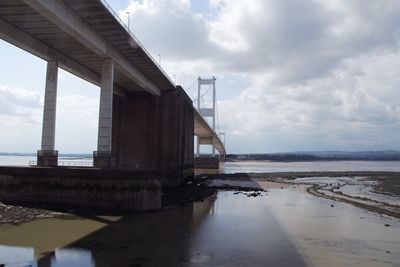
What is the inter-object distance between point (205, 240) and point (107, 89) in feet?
57.6

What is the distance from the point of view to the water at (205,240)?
1345 centimetres

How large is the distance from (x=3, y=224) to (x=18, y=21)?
452 inches

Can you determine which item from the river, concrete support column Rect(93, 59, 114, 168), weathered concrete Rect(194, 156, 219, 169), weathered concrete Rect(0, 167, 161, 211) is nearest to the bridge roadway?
concrete support column Rect(93, 59, 114, 168)

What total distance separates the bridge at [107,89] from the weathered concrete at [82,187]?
0.07 m

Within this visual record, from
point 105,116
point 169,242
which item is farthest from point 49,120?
point 169,242

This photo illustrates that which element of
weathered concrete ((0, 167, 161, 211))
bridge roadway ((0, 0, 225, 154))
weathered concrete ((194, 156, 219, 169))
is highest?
bridge roadway ((0, 0, 225, 154))

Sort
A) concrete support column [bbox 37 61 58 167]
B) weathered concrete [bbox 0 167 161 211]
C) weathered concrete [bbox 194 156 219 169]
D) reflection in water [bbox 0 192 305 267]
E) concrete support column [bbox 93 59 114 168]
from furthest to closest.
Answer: weathered concrete [bbox 194 156 219 169], concrete support column [bbox 93 59 114 168], concrete support column [bbox 37 61 58 167], weathered concrete [bbox 0 167 161 211], reflection in water [bbox 0 192 305 267]

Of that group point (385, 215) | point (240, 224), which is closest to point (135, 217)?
point (240, 224)

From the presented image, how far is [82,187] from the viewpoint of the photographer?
24.9 meters

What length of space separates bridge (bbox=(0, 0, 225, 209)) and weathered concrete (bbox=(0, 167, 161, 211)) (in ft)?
0.22

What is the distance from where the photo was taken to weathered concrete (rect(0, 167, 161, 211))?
24.6m

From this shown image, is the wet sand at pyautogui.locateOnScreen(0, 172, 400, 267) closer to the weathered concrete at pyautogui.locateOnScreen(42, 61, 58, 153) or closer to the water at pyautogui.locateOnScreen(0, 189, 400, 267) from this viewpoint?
the water at pyautogui.locateOnScreen(0, 189, 400, 267)

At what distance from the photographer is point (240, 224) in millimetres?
21375

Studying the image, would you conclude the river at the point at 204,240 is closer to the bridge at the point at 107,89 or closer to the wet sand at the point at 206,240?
the wet sand at the point at 206,240
